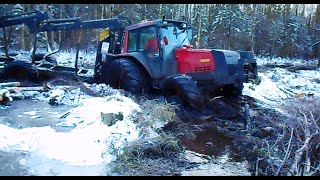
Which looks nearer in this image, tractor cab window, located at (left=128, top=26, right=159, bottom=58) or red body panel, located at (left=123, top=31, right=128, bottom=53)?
tractor cab window, located at (left=128, top=26, right=159, bottom=58)

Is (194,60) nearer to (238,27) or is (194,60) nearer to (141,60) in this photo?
(141,60)

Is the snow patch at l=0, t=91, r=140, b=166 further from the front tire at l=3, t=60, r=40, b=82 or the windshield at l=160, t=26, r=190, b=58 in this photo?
the front tire at l=3, t=60, r=40, b=82

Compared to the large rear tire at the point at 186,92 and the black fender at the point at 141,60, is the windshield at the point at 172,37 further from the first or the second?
the large rear tire at the point at 186,92

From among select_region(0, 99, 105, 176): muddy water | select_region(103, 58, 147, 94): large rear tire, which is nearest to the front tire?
select_region(103, 58, 147, 94): large rear tire

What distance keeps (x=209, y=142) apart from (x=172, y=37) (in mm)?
3767

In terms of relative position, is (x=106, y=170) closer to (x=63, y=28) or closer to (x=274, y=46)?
(x=63, y=28)

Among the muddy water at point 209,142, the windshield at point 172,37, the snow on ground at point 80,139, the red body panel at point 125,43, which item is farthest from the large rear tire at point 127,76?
the muddy water at point 209,142

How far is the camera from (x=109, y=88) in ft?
30.2

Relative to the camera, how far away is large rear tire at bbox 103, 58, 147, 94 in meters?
8.66

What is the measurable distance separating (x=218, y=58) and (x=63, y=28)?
559 cm

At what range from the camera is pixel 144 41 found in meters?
8.99

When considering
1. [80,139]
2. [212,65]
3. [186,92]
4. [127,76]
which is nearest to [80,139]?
[80,139]

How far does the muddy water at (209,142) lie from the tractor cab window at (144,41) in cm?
309

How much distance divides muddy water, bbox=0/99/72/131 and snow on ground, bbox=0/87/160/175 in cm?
33
